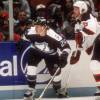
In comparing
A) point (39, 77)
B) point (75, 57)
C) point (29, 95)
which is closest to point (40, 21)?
point (75, 57)

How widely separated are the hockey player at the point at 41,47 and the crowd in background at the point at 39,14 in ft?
0.61

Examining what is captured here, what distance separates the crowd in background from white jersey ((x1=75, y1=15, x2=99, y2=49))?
0.29m

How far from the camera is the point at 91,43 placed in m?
9.27

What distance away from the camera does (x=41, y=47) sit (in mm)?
8945

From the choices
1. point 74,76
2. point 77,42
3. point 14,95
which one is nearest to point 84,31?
point 77,42

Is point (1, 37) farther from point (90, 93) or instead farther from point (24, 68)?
point (90, 93)

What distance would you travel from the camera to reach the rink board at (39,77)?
364 inches

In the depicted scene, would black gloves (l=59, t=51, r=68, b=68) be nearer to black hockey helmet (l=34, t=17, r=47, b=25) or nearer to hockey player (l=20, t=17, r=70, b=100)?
hockey player (l=20, t=17, r=70, b=100)

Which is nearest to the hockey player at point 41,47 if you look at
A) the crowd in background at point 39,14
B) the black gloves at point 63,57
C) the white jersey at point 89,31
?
the black gloves at point 63,57

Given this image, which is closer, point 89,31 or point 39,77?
point 89,31

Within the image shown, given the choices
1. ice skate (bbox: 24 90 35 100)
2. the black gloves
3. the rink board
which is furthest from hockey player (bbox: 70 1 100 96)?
ice skate (bbox: 24 90 35 100)

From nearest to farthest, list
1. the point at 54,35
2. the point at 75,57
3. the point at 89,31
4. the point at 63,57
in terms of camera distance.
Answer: the point at 63,57
the point at 54,35
the point at 89,31
the point at 75,57

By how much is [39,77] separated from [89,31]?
3.97 ft

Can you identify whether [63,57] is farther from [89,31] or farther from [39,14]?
[39,14]
